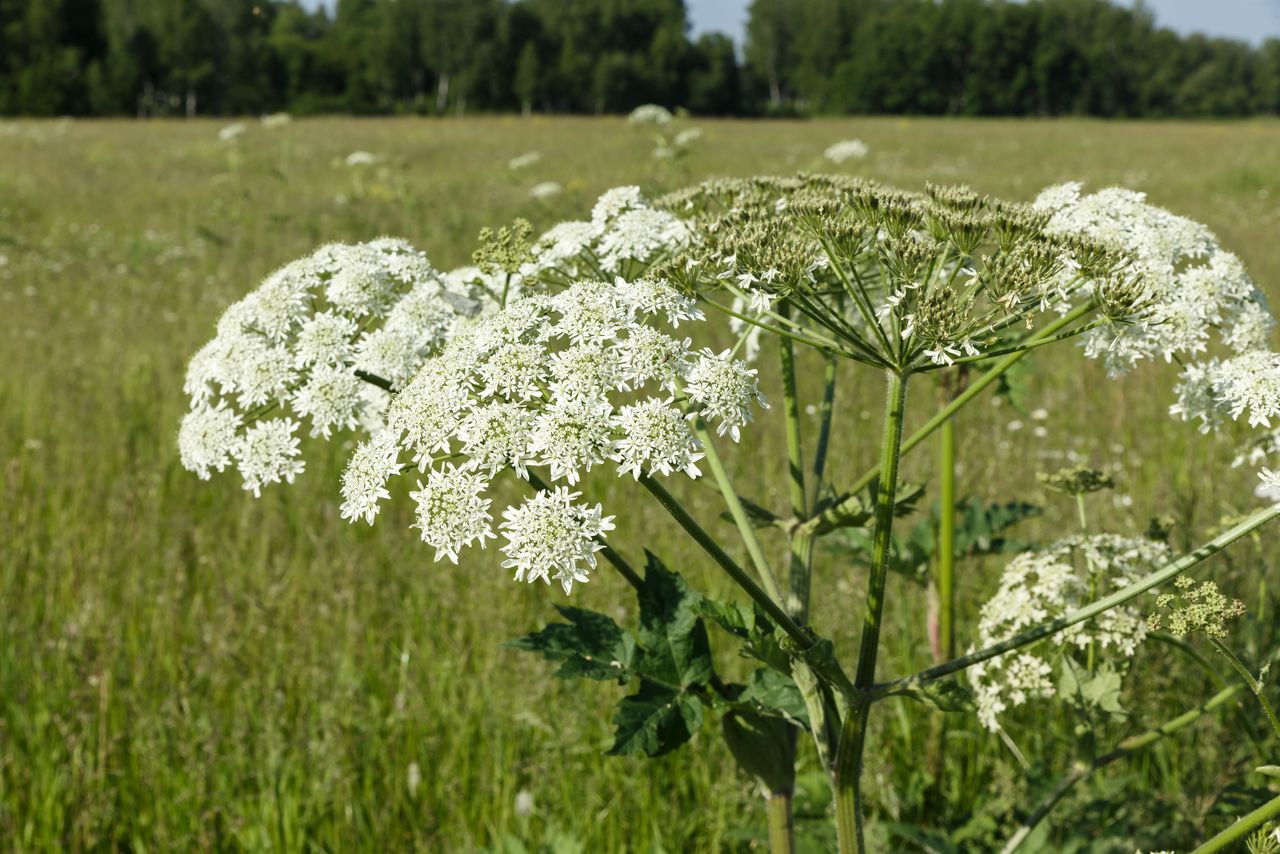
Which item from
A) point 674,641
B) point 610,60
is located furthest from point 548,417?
point 610,60

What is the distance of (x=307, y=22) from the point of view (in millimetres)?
129000

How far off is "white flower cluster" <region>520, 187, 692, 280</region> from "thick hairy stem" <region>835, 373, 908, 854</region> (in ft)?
2.80

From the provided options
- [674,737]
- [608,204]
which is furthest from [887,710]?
[608,204]

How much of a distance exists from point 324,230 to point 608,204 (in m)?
11.2

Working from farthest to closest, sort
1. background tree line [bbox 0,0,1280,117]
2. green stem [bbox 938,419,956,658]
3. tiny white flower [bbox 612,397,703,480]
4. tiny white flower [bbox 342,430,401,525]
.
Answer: background tree line [bbox 0,0,1280,117] < green stem [bbox 938,419,956,658] < tiny white flower [bbox 342,430,401,525] < tiny white flower [bbox 612,397,703,480]

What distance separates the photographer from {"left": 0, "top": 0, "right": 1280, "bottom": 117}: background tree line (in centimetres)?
6831

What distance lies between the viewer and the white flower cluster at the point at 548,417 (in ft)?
6.05

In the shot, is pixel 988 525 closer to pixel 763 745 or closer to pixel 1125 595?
pixel 763 745

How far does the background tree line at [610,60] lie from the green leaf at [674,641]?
72.2m

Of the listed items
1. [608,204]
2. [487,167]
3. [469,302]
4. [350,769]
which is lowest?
[350,769]

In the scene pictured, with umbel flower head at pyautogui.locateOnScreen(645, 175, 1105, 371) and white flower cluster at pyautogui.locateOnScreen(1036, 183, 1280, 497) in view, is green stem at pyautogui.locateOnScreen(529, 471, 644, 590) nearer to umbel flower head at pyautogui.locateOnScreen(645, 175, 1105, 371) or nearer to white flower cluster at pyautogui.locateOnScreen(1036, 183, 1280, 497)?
umbel flower head at pyautogui.locateOnScreen(645, 175, 1105, 371)

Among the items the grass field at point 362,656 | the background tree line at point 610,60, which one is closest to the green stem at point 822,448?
the grass field at point 362,656

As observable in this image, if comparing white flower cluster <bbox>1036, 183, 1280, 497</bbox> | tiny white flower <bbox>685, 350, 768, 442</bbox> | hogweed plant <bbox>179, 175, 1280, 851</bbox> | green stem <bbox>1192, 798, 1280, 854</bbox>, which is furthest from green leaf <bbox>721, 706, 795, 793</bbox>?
white flower cluster <bbox>1036, 183, 1280, 497</bbox>

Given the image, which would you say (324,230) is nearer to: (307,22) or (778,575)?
(778,575)
